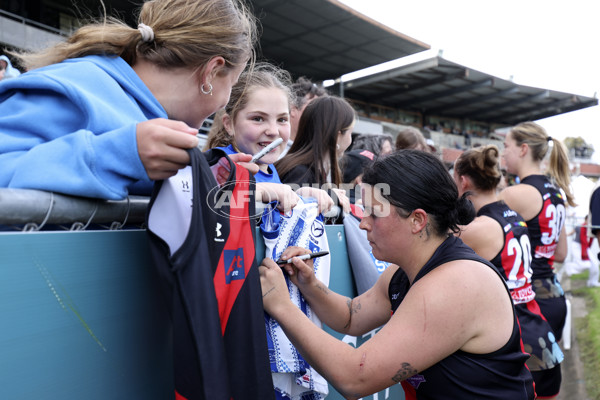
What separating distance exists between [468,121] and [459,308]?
39950mm

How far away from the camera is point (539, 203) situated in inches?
145

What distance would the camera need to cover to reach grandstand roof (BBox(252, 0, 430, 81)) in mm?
17188

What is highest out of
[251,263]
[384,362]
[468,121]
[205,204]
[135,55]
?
[468,121]

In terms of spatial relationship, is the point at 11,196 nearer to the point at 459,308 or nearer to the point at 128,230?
the point at 128,230

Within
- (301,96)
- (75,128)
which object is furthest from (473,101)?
(75,128)

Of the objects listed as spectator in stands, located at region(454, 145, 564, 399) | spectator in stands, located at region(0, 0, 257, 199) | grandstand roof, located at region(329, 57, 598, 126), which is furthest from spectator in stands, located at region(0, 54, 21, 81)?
grandstand roof, located at region(329, 57, 598, 126)

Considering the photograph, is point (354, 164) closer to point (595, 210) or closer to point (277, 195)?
point (277, 195)

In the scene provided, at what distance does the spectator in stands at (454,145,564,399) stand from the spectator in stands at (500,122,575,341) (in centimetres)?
54

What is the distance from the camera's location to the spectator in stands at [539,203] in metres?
3.57

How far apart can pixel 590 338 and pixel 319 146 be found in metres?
6.24

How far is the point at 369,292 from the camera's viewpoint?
205 cm

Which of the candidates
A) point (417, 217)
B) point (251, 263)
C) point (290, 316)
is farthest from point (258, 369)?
point (417, 217)

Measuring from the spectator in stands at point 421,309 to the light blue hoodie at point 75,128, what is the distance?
0.68 metres

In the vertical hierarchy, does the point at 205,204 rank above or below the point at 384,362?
above
